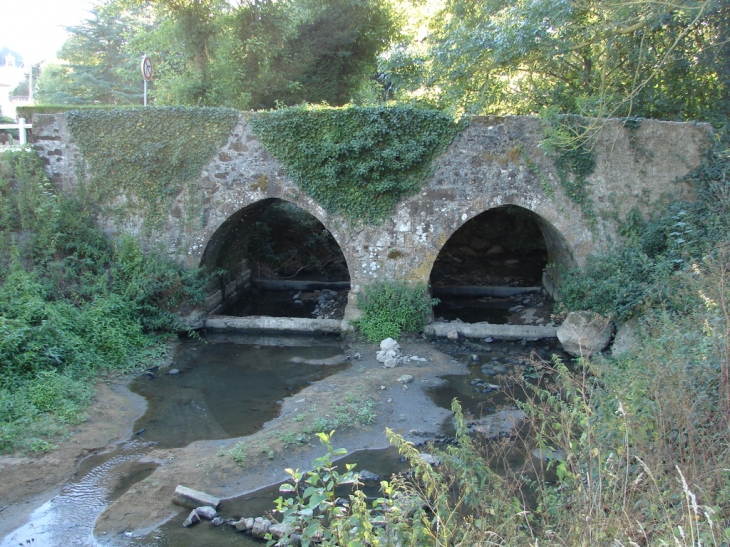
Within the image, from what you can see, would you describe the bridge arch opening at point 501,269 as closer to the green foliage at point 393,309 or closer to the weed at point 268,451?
the green foliage at point 393,309

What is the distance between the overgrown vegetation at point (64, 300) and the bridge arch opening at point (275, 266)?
4.11 ft

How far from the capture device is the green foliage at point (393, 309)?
9.41 m

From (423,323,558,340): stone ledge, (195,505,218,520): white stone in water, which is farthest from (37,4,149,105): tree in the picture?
(195,505,218,520): white stone in water

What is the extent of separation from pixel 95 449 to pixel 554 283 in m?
8.59

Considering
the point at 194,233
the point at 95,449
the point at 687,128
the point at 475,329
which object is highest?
the point at 687,128

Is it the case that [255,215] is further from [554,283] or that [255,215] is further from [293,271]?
[554,283]

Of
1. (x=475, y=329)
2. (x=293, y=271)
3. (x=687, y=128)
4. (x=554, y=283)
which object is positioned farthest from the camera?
(x=293, y=271)

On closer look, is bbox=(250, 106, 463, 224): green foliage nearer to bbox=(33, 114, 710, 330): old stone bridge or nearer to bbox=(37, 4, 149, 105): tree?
bbox=(33, 114, 710, 330): old stone bridge

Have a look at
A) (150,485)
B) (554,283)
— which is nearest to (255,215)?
(554,283)

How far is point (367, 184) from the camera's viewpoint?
368 inches

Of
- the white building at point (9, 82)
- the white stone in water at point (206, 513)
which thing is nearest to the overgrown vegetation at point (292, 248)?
the white stone in water at point (206, 513)

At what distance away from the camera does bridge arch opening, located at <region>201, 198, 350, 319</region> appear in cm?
1098

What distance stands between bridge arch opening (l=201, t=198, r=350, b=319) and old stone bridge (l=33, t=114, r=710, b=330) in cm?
60

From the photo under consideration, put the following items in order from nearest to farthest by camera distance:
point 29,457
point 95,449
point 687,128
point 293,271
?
point 29,457 → point 95,449 → point 687,128 → point 293,271
